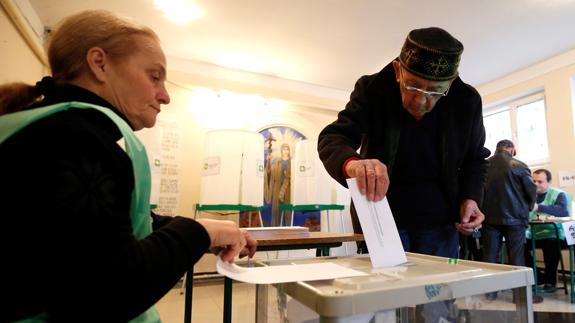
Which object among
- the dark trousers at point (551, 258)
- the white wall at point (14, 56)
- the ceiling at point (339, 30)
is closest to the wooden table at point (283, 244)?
the white wall at point (14, 56)

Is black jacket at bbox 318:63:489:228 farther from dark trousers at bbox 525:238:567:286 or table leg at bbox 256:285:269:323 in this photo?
dark trousers at bbox 525:238:567:286

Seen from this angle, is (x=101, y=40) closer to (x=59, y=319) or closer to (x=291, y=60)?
(x=59, y=319)

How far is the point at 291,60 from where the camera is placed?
3.97 metres

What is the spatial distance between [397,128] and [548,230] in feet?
9.98

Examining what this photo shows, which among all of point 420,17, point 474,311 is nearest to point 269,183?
point 420,17

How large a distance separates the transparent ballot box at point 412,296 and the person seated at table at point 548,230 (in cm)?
307

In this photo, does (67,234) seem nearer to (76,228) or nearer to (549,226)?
(76,228)

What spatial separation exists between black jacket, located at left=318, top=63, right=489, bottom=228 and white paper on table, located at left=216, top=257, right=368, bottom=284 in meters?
0.44

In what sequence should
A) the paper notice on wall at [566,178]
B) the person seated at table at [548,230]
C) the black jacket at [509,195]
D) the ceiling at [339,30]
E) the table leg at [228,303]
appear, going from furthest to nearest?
the paper notice on wall at [566,178] < the person seated at table at [548,230] < the ceiling at [339,30] < the black jacket at [509,195] < the table leg at [228,303]

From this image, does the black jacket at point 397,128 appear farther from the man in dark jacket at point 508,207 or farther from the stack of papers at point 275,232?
the man in dark jacket at point 508,207

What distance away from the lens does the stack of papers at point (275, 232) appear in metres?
1.62

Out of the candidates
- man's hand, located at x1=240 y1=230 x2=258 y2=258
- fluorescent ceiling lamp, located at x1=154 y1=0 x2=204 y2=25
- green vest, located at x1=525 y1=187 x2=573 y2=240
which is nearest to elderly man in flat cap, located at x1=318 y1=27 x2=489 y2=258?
man's hand, located at x1=240 y1=230 x2=258 y2=258

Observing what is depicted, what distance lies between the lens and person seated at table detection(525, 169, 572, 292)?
10.3 ft

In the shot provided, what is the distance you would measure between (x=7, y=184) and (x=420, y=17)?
3.44 meters
